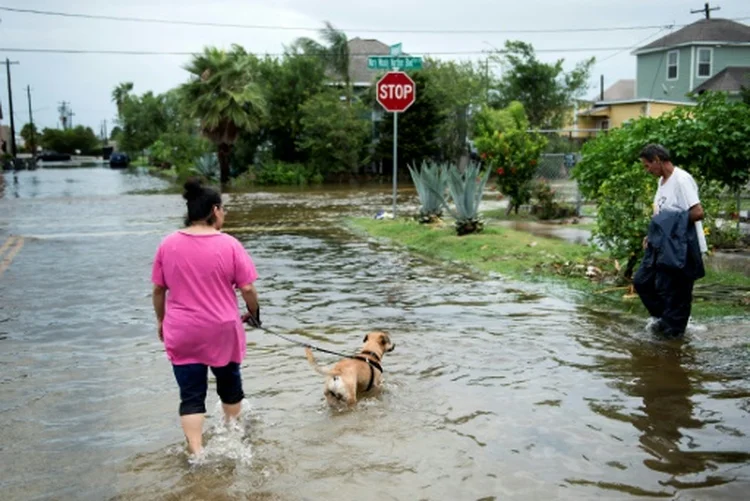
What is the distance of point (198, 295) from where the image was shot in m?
4.84

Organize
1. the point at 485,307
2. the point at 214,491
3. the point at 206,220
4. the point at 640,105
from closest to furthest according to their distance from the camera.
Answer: the point at 214,491
the point at 206,220
the point at 485,307
the point at 640,105

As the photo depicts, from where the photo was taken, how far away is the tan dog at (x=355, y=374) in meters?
5.77

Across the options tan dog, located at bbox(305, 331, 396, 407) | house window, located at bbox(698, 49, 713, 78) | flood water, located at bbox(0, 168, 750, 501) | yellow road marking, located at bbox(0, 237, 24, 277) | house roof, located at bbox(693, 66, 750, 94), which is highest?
house window, located at bbox(698, 49, 713, 78)

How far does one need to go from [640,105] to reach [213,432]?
1563 inches

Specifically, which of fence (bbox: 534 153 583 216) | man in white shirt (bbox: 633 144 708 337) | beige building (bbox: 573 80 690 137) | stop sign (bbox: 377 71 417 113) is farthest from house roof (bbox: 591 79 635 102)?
man in white shirt (bbox: 633 144 708 337)

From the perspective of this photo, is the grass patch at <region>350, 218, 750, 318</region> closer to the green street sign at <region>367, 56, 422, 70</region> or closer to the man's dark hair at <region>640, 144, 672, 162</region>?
the man's dark hair at <region>640, 144, 672, 162</region>

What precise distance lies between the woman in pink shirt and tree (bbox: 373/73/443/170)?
124 ft

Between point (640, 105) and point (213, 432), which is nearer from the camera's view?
point (213, 432)

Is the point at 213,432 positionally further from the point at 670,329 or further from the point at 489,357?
the point at 670,329

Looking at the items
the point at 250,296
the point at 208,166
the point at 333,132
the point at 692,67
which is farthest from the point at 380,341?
the point at 208,166

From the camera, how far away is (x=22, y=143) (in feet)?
474

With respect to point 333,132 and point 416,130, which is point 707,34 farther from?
point 333,132

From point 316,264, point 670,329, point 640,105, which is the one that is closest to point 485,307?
point 670,329

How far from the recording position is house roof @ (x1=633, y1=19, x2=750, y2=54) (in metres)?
41.7
